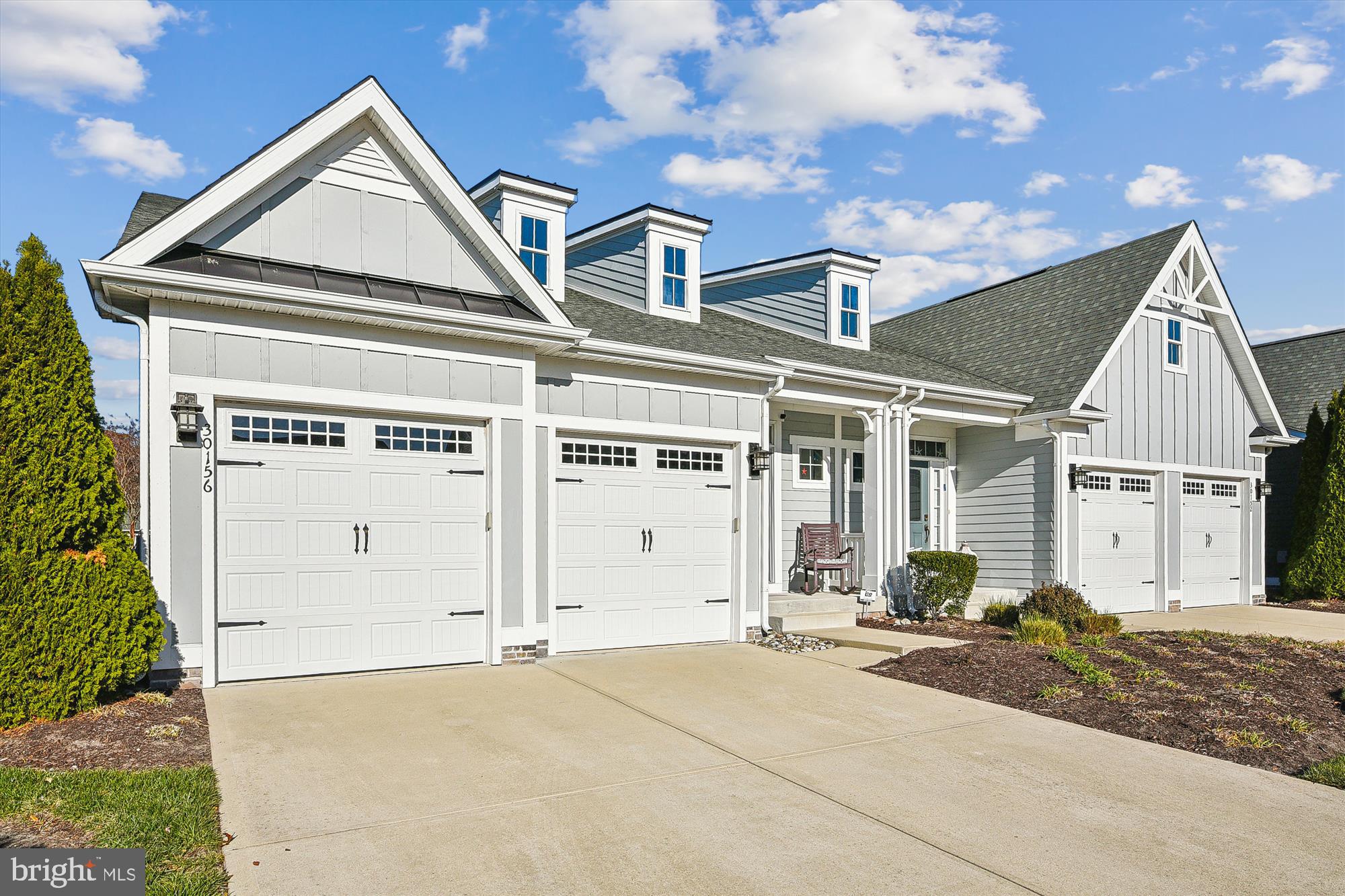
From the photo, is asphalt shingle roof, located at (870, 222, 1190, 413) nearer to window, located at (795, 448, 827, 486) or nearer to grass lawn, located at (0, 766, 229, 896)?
window, located at (795, 448, 827, 486)

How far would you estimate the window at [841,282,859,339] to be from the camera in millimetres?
15133

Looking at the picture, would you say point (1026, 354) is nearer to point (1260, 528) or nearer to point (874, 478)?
point (874, 478)

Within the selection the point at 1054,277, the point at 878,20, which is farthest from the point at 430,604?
the point at 1054,277

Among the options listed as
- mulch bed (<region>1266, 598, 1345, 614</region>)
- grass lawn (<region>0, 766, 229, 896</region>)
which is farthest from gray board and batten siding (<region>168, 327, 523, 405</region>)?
mulch bed (<region>1266, 598, 1345, 614</region>)

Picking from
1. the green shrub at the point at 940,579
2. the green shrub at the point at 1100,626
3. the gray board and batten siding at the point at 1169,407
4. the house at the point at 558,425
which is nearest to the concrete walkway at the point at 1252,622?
the house at the point at 558,425

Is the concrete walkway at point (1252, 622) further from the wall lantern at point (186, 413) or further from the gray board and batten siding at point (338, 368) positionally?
the wall lantern at point (186, 413)

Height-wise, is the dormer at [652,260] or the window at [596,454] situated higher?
the dormer at [652,260]

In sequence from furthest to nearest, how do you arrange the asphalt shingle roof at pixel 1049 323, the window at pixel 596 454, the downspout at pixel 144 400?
the asphalt shingle roof at pixel 1049 323 < the window at pixel 596 454 < the downspout at pixel 144 400

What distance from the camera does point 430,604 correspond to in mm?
8281

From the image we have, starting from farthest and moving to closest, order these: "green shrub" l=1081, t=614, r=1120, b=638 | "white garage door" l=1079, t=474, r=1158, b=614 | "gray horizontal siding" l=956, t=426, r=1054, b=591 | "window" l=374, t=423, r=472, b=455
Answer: "white garage door" l=1079, t=474, r=1158, b=614, "gray horizontal siding" l=956, t=426, r=1054, b=591, "green shrub" l=1081, t=614, r=1120, b=638, "window" l=374, t=423, r=472, b=455

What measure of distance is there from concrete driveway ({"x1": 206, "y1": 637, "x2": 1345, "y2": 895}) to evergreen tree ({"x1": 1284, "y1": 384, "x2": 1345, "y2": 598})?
13428mm

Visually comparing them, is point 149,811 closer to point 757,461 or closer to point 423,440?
point 423,440

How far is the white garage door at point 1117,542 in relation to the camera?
46.0 ft

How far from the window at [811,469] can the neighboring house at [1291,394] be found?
11.5 meters
